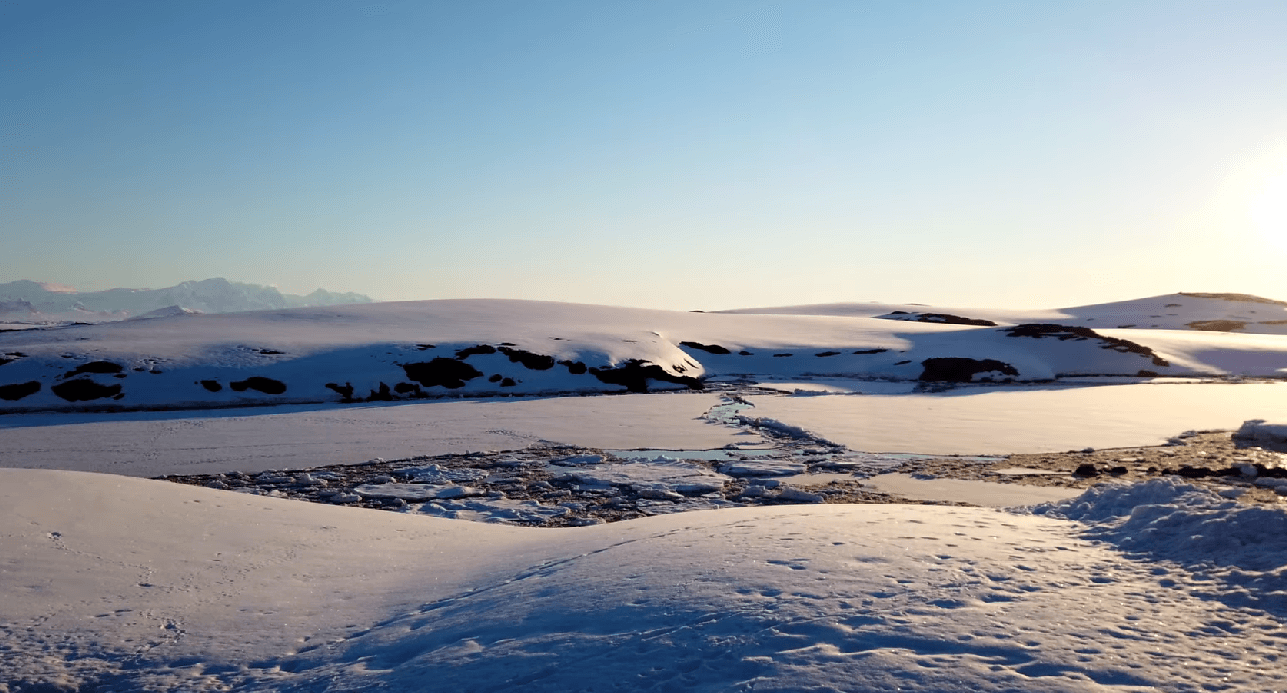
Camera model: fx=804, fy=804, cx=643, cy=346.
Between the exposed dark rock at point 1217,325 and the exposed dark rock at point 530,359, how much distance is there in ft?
195

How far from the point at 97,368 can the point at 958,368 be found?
1155 inches

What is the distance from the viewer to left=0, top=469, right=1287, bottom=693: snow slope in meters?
4.34

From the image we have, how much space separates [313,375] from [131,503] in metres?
16.9

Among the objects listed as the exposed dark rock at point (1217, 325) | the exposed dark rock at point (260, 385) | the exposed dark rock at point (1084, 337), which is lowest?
the exposed dark rock at point (260, 385)

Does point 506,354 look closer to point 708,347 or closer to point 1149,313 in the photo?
point 708,347

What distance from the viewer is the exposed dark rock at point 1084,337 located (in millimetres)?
35094

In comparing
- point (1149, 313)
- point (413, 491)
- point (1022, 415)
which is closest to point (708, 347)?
point (1022, 415)

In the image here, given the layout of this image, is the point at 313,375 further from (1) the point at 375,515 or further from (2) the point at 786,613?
(2) the point at 786,613

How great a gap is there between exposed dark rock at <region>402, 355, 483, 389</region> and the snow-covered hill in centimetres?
6

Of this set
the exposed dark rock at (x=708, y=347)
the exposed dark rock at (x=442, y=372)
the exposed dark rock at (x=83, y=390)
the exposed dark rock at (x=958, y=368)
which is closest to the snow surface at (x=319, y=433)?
the exposed dark rock at (x=83, y=390)

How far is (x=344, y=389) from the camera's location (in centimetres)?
2388

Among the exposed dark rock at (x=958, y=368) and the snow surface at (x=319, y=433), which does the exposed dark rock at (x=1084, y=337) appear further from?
the snow surface at (x=319, y=433)

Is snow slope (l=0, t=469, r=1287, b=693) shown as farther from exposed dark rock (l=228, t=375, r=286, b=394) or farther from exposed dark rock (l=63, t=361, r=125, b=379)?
exposed dark rock (l=63, t=361, r=125, b=379)

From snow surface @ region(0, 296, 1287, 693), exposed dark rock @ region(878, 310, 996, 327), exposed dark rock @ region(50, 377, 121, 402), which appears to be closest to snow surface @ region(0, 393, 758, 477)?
snow surface @ region(0, 296, 1287, 693)
